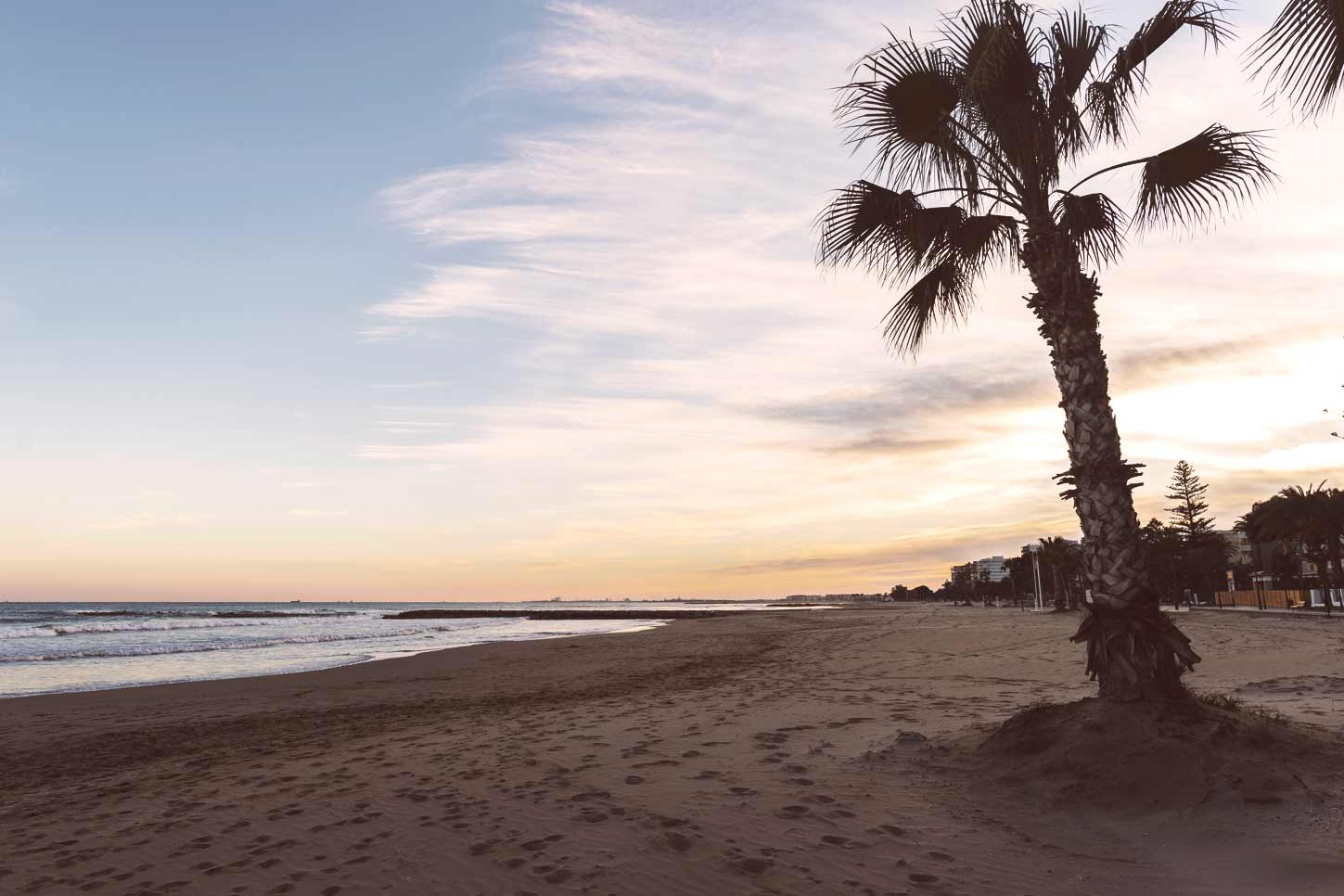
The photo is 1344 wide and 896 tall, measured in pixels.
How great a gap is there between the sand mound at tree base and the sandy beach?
0.04 metres

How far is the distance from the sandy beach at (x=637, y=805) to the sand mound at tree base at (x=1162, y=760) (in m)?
0.04

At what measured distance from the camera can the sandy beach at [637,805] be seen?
460 cm

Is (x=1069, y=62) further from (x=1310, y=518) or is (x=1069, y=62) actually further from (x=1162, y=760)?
(x=1310, y=518)

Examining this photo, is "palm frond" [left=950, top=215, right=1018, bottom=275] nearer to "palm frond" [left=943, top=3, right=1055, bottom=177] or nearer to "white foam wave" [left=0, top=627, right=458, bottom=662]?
"palm frond" [left=943, top=3, right=1055, bottom=177]

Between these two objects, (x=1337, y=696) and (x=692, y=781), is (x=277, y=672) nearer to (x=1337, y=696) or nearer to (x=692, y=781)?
(x=692, y=781)

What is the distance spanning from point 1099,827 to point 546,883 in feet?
12.1

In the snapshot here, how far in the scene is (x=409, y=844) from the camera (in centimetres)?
531

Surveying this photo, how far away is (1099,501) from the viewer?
6.74 meters

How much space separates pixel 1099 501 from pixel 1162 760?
2.07 metres

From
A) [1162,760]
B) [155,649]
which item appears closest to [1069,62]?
[1162,760]

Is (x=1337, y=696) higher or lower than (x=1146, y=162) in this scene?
lower

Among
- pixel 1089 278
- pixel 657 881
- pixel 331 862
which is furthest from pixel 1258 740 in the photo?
pixel 331 862

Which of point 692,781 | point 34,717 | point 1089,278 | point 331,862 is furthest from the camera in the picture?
point 34,717

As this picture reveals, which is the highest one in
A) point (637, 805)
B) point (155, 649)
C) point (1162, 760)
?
point (1162, 760)
